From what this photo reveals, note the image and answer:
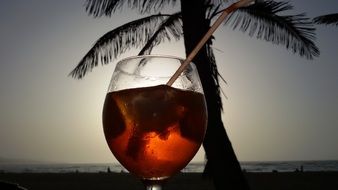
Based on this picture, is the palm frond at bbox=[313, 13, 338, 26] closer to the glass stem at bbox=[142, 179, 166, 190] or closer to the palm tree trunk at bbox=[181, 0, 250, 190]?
the palm tree trunk at bbox=[181, 0, 250, 190]

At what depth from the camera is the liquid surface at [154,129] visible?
3.20 feet

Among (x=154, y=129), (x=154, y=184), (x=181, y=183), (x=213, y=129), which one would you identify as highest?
(x=154, y=129)

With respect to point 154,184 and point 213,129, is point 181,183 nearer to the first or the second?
point 213,129

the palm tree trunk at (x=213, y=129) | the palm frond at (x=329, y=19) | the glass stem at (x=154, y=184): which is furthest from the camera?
the palm frond at (x=329, y=19)

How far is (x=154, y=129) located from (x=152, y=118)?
26mm

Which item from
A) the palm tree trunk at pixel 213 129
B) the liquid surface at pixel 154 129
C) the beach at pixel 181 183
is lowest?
the beach at pixel 181 183

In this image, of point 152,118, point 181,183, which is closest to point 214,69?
point 152,118

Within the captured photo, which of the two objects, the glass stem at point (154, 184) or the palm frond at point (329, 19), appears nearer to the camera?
the glass stem at point (154, 184)

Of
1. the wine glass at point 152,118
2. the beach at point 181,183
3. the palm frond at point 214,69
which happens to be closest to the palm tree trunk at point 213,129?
the palm frond at point 214,69

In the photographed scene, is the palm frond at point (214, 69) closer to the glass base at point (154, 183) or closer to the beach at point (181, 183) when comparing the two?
the glass base at point (154, 183)

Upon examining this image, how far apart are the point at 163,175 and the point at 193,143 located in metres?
0.11

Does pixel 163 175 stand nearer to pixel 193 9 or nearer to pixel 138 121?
pixel 138 121

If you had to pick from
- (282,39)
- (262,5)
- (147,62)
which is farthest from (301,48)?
(147,62)

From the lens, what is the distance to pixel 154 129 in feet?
3.18
